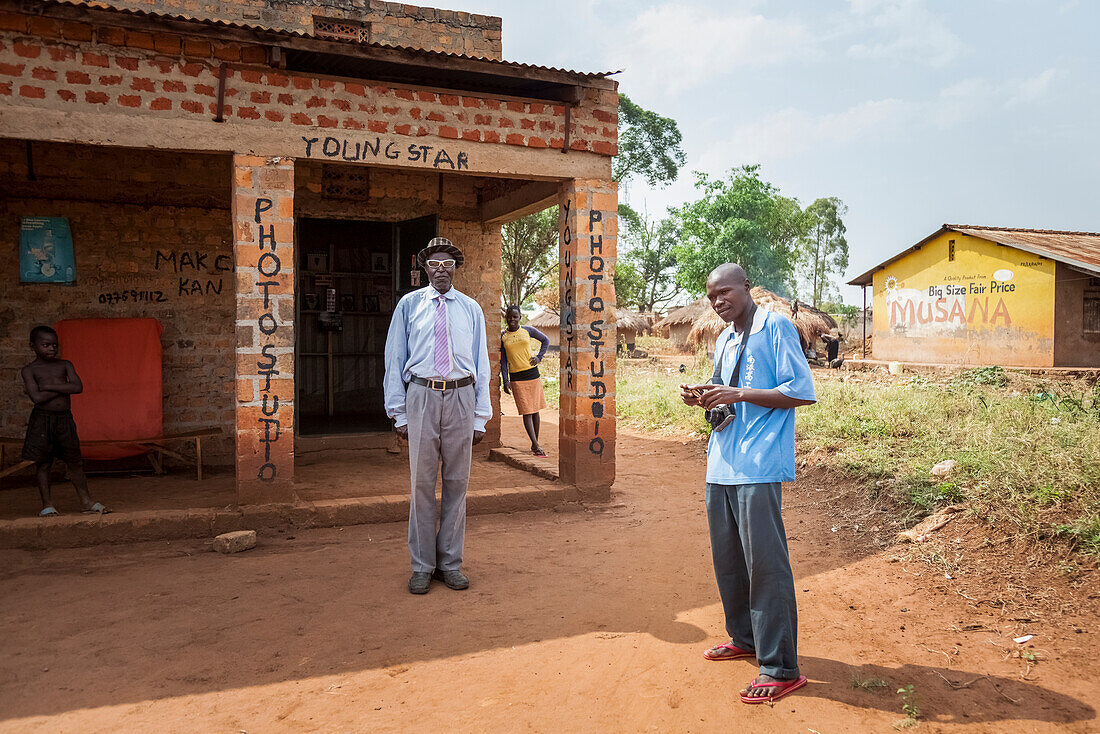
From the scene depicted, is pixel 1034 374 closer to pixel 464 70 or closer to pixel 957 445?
pixel 957 445

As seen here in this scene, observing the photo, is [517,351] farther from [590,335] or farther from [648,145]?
[648,145]

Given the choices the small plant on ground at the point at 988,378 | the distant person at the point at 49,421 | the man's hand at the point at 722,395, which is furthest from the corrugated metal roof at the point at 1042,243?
the distant person at the point at 49,421

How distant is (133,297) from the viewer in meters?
7.57

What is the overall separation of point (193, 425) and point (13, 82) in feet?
12.3

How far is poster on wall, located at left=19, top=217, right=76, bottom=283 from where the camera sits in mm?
7090

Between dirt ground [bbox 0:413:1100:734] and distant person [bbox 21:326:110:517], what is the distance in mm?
709

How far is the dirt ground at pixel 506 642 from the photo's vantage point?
3.04m

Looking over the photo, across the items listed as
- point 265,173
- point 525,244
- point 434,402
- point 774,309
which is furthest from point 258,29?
point 774,309

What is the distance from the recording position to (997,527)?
499cm

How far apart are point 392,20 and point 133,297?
478cm

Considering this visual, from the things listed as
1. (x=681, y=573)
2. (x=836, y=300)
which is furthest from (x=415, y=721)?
(x=836, y=300)

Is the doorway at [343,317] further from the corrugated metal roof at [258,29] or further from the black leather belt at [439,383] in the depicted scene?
the black leather belt at [439,383]

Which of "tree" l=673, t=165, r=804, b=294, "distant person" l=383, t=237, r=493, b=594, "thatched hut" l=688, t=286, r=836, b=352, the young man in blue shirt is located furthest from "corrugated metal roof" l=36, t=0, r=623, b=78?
"tree" l=673, t=165, r=804, b=294

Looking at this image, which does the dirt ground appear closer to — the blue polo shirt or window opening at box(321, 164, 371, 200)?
the blue polo shirt
